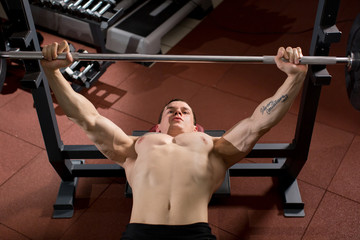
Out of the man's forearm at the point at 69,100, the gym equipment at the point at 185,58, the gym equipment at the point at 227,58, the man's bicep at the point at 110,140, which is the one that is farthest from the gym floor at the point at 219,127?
the gym equipment at the point at 185,58

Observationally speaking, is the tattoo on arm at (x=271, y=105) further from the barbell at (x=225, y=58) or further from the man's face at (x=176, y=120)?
the man's face at (x=176, y=120)

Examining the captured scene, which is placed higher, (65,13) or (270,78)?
(65,13)

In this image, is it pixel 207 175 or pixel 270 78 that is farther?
pixel 270 78

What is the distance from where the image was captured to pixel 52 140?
2.51m

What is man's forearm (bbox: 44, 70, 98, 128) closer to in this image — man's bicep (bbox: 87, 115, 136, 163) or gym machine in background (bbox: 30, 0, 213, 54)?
man's bicep (bbox: 87, 115, 136, 163)

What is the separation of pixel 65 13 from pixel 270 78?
2056 mm

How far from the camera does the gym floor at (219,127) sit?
259 cm

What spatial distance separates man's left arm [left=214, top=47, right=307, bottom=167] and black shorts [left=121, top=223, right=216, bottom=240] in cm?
46

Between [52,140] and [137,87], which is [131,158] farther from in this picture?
[137,87]

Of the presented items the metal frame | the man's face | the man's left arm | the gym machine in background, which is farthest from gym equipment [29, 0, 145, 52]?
the man's left arm

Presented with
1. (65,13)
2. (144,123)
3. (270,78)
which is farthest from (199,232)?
(65,13)

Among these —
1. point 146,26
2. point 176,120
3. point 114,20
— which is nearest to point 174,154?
point 176,120

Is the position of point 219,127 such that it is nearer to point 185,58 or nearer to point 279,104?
point 279,104

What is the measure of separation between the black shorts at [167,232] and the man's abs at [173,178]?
0.03m
